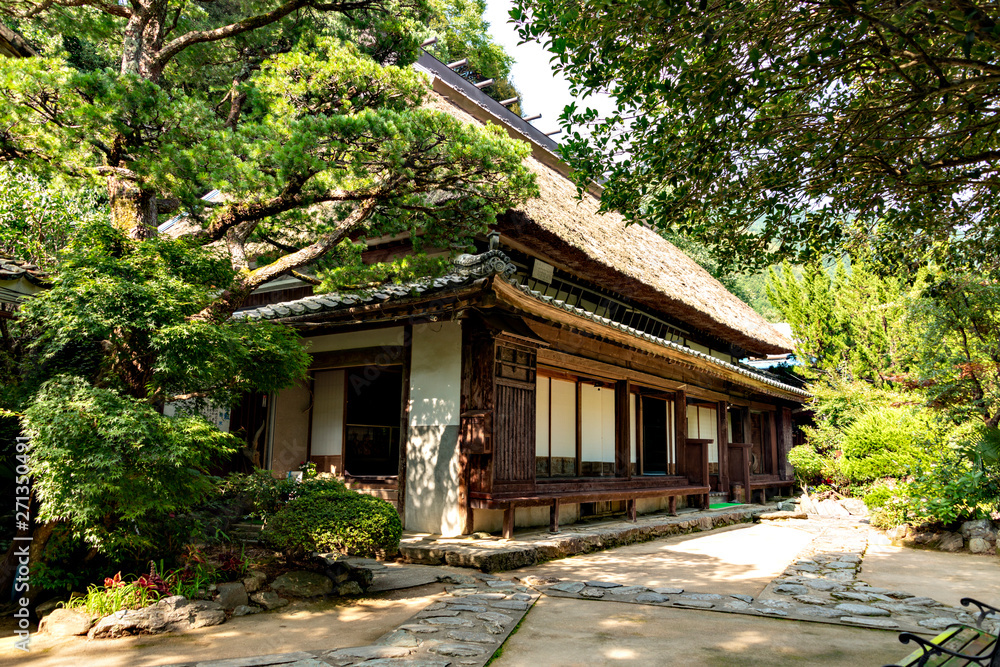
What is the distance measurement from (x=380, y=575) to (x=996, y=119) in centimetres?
580

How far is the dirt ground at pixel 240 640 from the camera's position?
3621 millimetres

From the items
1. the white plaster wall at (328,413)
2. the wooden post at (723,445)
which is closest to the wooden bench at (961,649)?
the white plaster wall at (328,413)

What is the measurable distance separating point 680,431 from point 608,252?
151 inches

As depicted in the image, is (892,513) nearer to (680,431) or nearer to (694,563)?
(680,431)

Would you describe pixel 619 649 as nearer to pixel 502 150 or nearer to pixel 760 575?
pixel 760 575

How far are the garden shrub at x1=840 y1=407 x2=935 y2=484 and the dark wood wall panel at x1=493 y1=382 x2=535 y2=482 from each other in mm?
6524

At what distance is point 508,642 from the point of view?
13.0 feet

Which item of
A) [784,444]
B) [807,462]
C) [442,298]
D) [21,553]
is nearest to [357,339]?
[442,298]

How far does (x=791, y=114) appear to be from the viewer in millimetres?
4477

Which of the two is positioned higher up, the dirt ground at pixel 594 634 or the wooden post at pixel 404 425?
the wooden post at pixel 404 425

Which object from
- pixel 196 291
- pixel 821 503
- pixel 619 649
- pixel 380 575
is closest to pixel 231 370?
pixel 196 291

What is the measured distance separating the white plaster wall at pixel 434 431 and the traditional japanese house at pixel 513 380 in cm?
2

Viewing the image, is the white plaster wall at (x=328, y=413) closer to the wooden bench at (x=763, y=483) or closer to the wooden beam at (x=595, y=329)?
the wooden beam at (x=595, y=329)

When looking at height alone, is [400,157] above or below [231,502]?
above
